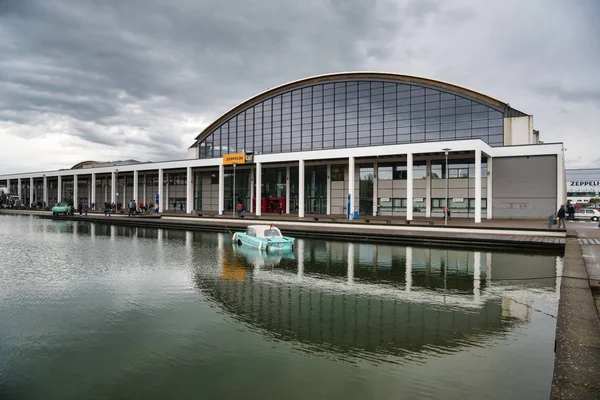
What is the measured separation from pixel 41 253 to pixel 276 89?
42.1m

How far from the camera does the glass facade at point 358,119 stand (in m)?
46.1

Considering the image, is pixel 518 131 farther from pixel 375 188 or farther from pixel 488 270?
pixel 488 270

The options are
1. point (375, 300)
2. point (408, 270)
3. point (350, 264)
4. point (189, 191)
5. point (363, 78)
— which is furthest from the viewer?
point (189, 191)

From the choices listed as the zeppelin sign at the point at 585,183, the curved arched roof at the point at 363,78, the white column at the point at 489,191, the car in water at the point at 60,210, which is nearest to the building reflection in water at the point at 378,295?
the white column at the point at 489,191

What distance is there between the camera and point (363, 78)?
5100cm

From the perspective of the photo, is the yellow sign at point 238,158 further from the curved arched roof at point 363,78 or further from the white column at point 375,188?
the white column at point 375,188

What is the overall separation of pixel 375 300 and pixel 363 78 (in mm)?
43698

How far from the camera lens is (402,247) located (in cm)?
2486

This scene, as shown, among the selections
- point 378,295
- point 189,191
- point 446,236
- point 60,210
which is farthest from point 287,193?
point 378,295

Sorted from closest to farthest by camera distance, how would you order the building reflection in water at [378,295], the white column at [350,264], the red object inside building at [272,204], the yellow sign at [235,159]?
the building reflection in water at [378,295], the white column at [350,264], the yellow sign at [235,159], the red object inside building at [272,204]

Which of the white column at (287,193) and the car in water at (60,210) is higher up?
the white column at (287,193)

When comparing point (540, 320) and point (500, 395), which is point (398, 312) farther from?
point (500, 395)

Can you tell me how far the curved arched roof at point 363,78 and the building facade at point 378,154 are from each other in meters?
0.12

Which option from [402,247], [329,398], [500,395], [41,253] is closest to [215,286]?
[329,398]
